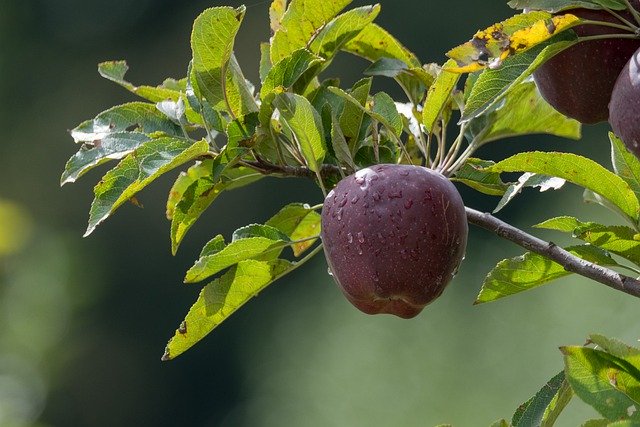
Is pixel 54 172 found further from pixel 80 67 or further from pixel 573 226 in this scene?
pixel 573 226

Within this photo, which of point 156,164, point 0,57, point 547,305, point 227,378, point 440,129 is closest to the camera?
point 156,164

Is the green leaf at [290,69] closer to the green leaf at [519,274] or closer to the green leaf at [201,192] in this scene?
the green leaf at [201,192]

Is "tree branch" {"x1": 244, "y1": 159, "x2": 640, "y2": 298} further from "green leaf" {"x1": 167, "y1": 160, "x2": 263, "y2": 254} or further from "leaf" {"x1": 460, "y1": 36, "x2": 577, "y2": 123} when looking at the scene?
"leaf" {"x1": 460, "y1": 36, "x2": 577, "y2": 123}

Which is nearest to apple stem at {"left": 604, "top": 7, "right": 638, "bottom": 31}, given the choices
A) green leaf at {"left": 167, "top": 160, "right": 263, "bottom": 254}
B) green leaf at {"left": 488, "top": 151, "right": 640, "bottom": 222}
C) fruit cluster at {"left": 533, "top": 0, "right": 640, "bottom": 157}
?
fruit cluster at {"left": 533, "top": 0, "right": 640, "bottom": 157}

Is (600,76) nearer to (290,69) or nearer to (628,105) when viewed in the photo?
(628,105)

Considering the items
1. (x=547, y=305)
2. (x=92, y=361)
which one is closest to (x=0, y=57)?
(x=92, y=361)
